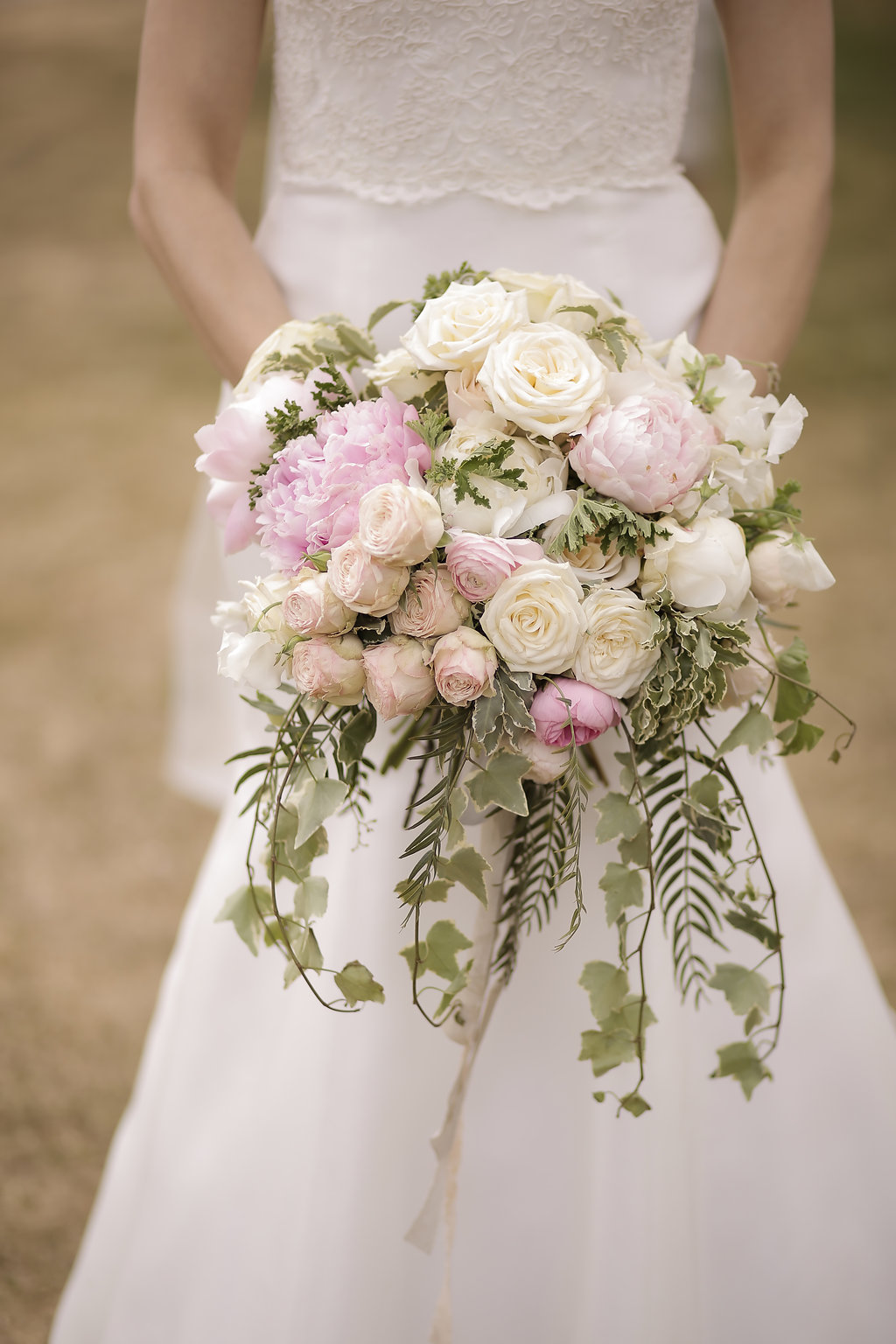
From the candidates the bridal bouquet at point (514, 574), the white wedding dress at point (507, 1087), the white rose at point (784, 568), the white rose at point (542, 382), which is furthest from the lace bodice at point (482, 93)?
the white rose at point (784, 568)

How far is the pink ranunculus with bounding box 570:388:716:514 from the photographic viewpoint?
87cm

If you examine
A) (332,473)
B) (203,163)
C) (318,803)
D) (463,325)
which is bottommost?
(318,803)

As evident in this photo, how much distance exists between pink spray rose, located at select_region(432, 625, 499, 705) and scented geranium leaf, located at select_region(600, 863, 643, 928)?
0.73ft

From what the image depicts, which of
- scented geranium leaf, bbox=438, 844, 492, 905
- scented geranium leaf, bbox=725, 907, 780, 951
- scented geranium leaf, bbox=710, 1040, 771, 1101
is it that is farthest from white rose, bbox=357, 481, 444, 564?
scented geranium leaf, bbox=710, 1040, 771, 1101

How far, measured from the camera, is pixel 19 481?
446cm

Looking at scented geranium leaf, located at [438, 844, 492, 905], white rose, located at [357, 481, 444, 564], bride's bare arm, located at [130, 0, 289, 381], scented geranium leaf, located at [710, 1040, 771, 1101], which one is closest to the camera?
white rose, located at [357, 481, 444, 564]

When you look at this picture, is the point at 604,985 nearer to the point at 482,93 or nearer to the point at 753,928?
the point at 753,928

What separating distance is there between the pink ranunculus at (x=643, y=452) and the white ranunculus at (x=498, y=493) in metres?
0.03

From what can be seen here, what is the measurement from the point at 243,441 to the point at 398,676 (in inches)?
11.5

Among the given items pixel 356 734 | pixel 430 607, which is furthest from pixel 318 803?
pixel 430 607

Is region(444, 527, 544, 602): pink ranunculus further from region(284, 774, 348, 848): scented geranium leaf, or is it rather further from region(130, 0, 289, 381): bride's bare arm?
region(130, 0, 289, 381): bride's bare arm

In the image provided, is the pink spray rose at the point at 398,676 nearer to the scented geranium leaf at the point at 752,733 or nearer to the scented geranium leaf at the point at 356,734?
the scented geranium leaf at the point at 356,734

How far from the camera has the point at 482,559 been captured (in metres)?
0.84

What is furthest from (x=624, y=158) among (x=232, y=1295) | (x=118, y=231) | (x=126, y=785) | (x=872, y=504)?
(x=118, y=231)
